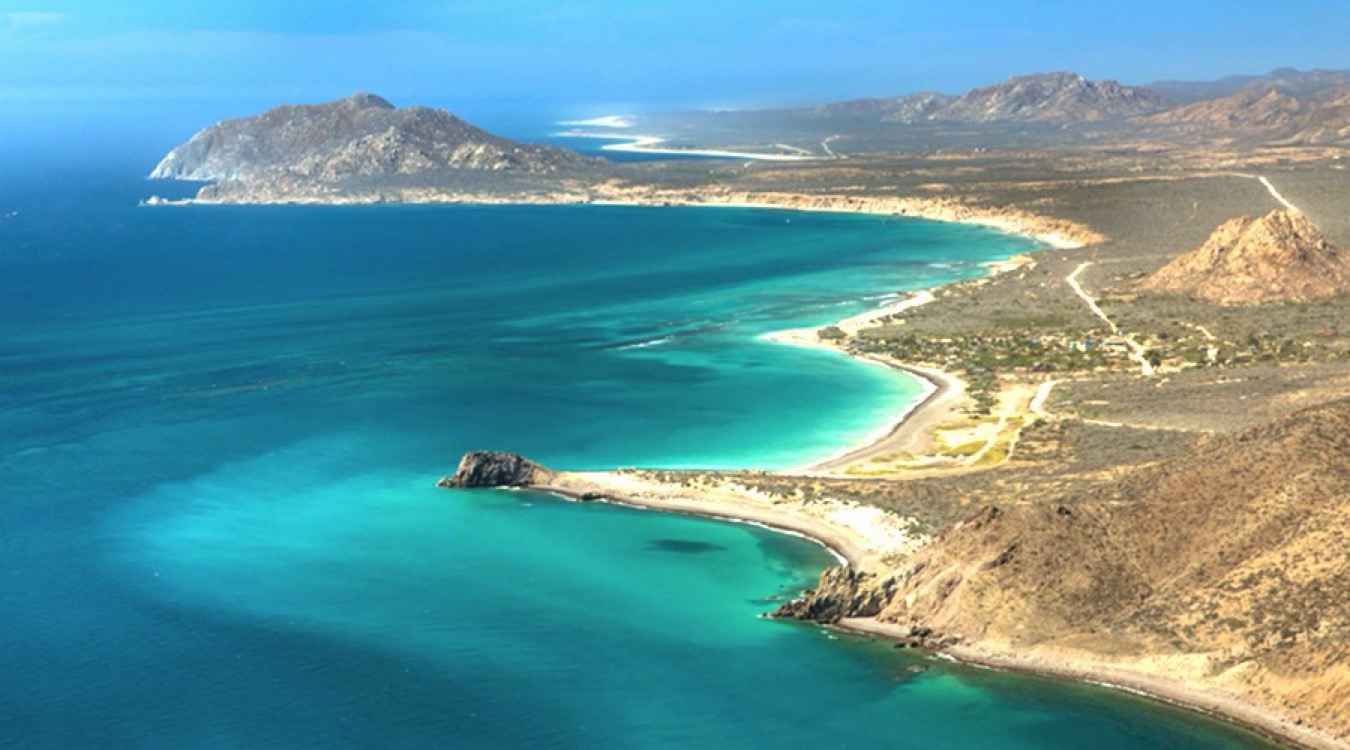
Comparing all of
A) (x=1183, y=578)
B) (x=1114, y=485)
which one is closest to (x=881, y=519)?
(x=1114, y=485)

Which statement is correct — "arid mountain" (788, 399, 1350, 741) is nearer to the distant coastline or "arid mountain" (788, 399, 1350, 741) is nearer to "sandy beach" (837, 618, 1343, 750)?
"sandy beach" (837, 618, 1343, 750)

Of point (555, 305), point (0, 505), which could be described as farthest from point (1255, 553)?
point (555, 305)

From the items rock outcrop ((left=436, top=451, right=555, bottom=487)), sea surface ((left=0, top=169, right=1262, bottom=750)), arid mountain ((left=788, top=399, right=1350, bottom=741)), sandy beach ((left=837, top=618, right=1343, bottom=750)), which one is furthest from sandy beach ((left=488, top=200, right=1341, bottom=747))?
rock outcrop ((left=436, top=451, right=555, bottom=487))

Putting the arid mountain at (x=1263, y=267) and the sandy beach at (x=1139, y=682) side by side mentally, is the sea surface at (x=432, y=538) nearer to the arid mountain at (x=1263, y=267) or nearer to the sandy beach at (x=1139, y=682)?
the sandy beach at (x=1139, y=682)

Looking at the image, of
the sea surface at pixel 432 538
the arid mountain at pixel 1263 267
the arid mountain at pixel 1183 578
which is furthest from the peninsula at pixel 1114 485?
the sea surface at pixel 432 538

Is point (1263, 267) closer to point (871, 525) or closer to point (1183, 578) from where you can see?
point (871, 525)

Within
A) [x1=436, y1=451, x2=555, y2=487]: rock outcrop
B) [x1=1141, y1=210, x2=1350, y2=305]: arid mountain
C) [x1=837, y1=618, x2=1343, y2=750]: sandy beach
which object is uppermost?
[x1=1141, y1=210, x2=1350, y2=305]: arid mountain

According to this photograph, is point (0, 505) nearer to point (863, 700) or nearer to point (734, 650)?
point (734, 650)
